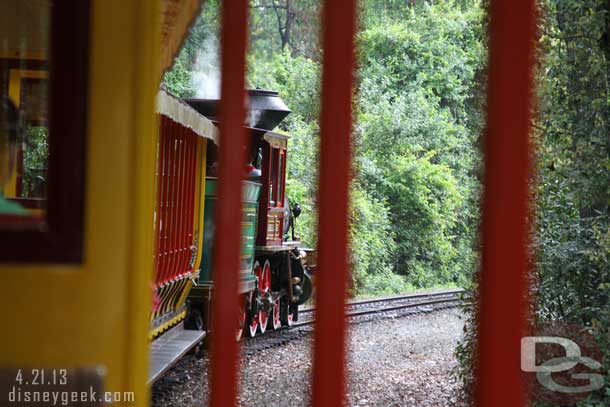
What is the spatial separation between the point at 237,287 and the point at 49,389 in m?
0.42

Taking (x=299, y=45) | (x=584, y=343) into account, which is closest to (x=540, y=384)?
(x=584, y=343)

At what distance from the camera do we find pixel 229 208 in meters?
1.76

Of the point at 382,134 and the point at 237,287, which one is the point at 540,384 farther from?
the point at 382,134

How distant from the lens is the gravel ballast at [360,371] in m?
8.30

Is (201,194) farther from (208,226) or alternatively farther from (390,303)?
(390,303)

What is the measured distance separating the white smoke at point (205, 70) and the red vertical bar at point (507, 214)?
59.7ft

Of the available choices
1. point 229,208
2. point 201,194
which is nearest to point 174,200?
point 201,194

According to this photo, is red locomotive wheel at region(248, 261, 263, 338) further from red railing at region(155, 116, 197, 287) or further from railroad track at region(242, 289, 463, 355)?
red railing at region(155, 116, 197, 287)

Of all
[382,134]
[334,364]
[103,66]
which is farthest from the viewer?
[382,134]

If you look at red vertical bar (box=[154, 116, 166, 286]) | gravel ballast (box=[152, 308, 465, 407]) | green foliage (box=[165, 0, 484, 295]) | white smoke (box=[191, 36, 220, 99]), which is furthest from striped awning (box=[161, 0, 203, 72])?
white smoke (box=[191, 36, 220, 99])

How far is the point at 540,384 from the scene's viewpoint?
7316mm

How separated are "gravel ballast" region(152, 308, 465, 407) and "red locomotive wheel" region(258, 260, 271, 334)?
22 centimetres

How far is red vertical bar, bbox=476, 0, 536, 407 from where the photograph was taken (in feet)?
5.63

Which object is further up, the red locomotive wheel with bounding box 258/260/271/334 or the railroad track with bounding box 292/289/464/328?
the red locomotive wheel with bounding box 258/260/271/334
